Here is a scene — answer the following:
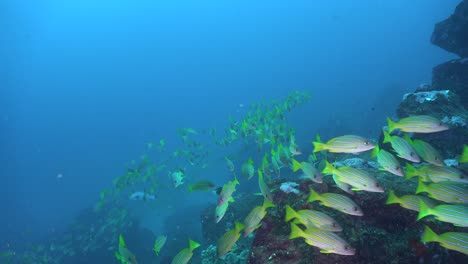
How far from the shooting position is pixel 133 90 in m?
173

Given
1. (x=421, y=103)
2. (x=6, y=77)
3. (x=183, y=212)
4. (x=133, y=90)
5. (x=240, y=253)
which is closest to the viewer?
(x=240, y=253)

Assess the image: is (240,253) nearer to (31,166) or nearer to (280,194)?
(280,194)

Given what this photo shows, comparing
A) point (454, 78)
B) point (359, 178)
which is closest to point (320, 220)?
point (359, 178)

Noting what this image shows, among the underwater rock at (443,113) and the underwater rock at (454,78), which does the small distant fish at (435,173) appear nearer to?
the underwater rock at (443,113)

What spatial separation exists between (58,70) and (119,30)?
43257 millimetres

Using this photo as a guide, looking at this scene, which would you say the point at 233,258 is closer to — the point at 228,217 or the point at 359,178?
the point at 228,217

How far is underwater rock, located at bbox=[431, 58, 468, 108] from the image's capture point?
10805 mm

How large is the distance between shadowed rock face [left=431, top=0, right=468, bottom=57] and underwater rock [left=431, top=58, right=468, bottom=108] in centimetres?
111

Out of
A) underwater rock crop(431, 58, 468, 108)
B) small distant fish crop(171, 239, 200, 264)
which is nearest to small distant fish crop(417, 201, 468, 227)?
small distant fish crop(171, 239, 200, 264)

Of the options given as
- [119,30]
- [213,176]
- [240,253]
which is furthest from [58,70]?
[240,253]

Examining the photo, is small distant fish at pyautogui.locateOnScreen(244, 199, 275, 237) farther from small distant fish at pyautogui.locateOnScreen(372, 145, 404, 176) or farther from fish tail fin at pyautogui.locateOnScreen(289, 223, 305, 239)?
small distant fish at pyautogui.locateOnScreen(372, 145, 404, 176)

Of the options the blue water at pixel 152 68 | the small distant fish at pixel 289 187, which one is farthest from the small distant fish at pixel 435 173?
the blue water at pixel 152 68

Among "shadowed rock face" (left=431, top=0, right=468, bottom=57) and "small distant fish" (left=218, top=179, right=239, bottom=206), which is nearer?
"small distant fish" (left=218, top=179, right=239, bottom=206)

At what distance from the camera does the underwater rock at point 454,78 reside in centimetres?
1080
